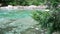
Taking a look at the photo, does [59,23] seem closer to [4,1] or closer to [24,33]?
[24,33]

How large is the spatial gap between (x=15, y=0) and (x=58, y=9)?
14462 millimetres

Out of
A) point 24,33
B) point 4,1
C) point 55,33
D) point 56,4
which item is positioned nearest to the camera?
point 56,4

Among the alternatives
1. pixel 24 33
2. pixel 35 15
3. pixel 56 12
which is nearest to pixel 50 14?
pixel 56 12

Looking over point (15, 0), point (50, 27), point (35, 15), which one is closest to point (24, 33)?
point (35, 15)

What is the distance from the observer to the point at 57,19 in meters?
3.71

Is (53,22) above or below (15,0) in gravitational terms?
above

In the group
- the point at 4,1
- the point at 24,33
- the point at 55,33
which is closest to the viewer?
the point at 55,33

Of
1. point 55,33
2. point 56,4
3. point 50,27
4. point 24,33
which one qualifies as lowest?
point 24,33

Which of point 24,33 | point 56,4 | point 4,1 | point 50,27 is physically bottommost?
point 4,1

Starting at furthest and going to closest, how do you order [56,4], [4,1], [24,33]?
[4,1] < [24,33] < [56,4]

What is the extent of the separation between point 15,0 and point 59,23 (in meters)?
14.5

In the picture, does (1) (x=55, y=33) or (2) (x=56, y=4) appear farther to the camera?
(1) (x=55, y=33)

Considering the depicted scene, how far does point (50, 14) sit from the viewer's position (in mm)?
3793

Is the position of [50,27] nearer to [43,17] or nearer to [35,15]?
[43,17]
